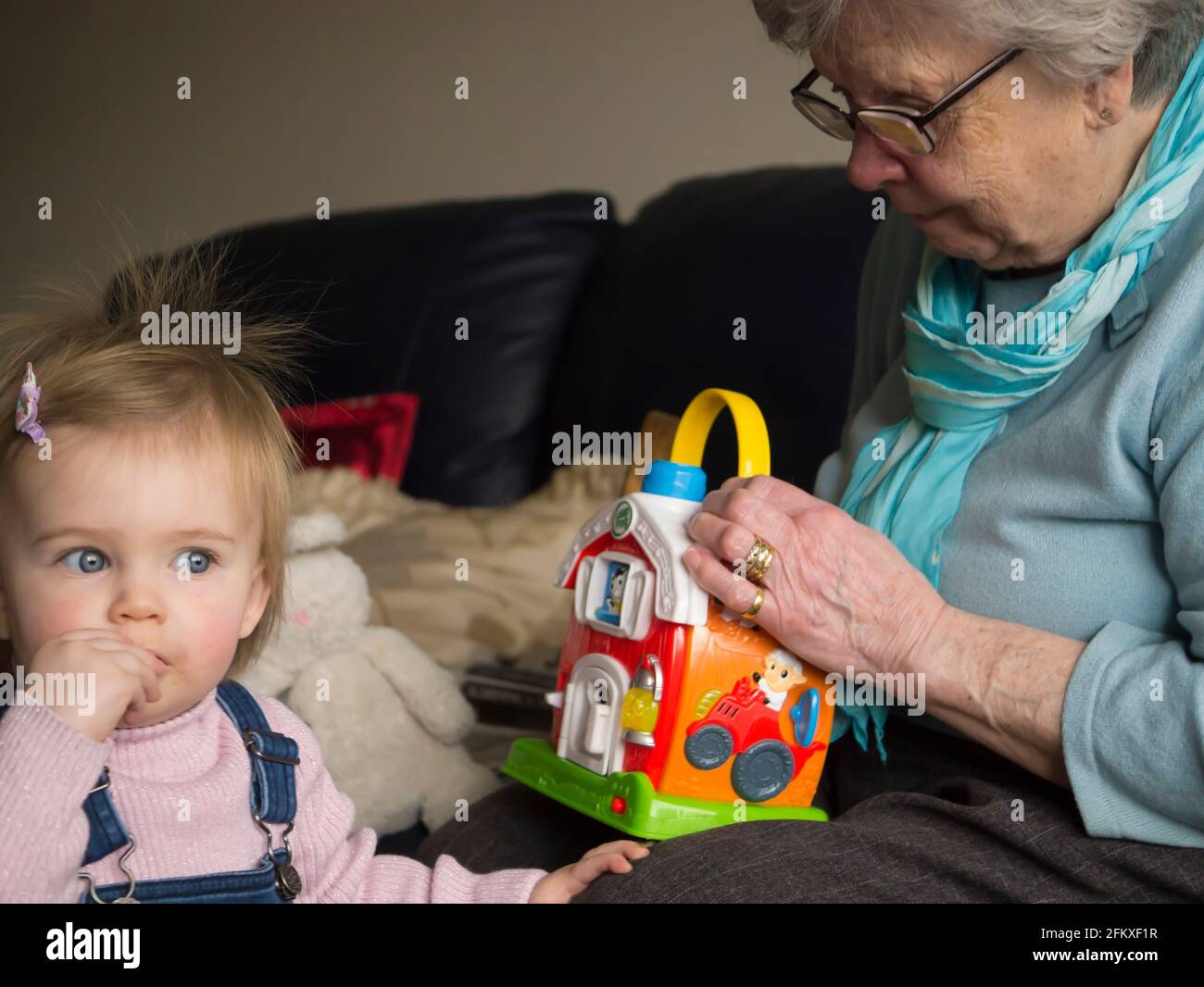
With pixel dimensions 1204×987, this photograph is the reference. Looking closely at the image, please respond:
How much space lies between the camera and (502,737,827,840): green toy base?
3.63ft

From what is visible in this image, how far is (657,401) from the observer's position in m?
2.08

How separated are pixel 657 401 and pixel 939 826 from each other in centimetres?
108

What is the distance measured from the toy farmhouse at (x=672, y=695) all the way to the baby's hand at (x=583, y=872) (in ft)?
0.06

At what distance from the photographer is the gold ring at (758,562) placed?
1.11 metres

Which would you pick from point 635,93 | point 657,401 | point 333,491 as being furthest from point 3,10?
point 657,401

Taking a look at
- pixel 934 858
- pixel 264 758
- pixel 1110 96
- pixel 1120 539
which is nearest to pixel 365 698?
pixel 264 758

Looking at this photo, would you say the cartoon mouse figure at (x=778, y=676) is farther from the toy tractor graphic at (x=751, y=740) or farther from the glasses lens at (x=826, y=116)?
the glasses lens at (x=826, y=116)

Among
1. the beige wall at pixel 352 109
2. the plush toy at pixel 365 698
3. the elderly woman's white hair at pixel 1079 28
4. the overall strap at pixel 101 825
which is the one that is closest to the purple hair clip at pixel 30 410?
the overall strap at pixel 101 825

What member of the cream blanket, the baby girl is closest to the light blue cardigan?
the baby girl

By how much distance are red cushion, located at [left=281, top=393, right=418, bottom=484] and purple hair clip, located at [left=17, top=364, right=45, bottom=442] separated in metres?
1.32

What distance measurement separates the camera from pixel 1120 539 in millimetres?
1114

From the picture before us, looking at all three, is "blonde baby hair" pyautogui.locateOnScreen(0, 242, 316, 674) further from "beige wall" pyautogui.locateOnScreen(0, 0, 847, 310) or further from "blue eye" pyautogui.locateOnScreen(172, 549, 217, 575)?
"beige wall" pyautogui.locateOnScreen(0, 0, 847, 310)
